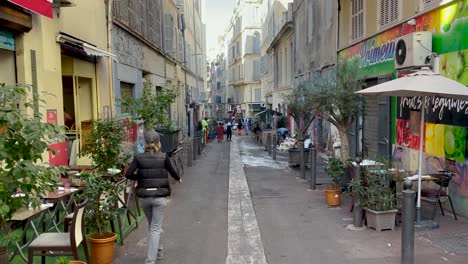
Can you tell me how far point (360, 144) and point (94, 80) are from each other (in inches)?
315

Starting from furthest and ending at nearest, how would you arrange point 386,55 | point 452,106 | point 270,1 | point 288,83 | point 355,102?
point 270,1, point 288,83, point 386,55, point 355,102, point 452,106

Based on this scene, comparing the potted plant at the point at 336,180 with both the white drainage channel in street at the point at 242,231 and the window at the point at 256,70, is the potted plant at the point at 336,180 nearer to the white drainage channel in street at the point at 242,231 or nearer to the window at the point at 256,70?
the white drainage channel in street at the point at 242,231

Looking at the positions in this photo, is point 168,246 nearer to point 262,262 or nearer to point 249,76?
point 262,262

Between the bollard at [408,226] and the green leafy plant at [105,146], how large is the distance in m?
4.46

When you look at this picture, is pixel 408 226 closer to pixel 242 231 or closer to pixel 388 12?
pixel 242 231

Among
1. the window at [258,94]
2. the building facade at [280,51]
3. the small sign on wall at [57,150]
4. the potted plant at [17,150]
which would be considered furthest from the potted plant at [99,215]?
the window at [258,94]

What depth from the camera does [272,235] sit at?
253 inches

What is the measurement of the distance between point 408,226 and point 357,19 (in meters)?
9.26

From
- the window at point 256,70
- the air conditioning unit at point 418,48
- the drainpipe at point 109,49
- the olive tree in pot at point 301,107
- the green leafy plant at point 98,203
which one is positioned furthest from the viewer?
the window at point 256,70

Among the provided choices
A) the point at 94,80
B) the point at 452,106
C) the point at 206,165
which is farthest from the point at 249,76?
the point at 452,106

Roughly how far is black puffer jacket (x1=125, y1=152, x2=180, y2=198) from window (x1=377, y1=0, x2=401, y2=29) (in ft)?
23.0

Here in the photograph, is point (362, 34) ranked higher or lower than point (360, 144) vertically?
higher

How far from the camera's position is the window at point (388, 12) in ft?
32.0

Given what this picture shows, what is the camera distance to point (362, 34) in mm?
12320
